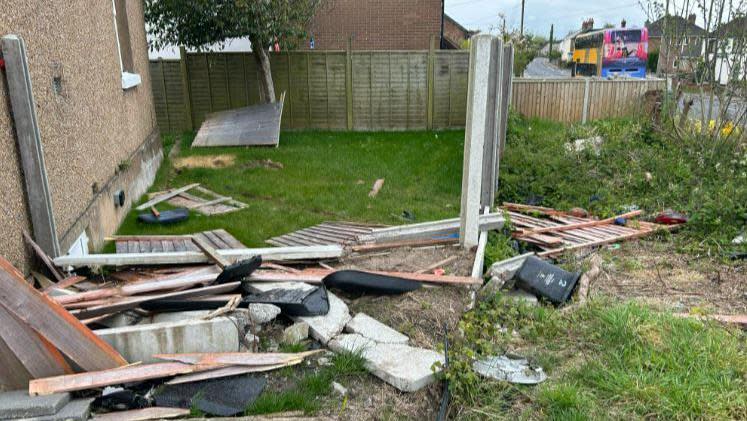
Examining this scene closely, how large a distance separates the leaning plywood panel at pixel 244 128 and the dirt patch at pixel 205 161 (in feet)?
2.95

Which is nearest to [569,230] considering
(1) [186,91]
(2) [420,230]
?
(2) [420,230]

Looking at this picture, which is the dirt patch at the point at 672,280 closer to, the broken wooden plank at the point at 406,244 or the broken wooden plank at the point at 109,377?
the broken wooden plank at the point at 406,244

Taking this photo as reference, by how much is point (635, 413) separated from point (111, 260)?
13.5 ft

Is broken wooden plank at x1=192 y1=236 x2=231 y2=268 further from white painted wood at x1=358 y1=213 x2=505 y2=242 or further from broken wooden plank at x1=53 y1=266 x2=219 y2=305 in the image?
white painted wood at x1=358 y1=213 x2=505 y2=242

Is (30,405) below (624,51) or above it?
below

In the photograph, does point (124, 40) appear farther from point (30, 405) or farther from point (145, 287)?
point (30, 405)

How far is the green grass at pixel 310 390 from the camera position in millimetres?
2959

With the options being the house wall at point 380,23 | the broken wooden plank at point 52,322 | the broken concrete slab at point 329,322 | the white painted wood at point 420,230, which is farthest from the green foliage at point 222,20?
the broken wooden plank at point 52,322

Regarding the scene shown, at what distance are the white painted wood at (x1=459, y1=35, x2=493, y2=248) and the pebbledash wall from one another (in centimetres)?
361

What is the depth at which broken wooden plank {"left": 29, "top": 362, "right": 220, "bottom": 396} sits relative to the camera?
2.75 meters

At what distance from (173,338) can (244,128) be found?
9259 millimetres

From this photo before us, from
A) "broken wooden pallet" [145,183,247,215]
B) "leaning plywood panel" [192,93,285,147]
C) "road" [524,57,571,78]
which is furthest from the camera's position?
"road" [524,57,571,78]

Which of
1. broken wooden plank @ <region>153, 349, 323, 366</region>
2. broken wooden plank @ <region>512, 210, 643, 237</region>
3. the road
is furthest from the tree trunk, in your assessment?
the road

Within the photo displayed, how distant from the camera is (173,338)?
3297mm
